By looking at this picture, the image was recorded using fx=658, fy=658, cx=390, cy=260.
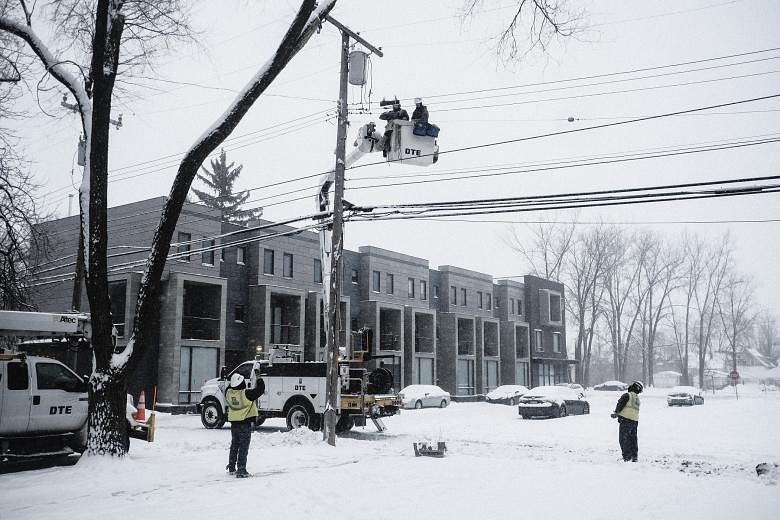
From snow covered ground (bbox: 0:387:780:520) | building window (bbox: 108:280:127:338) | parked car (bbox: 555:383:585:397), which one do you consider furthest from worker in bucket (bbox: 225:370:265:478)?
parked car (bbox: 555:383:585:397)

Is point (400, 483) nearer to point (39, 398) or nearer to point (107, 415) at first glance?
point (107, 415)

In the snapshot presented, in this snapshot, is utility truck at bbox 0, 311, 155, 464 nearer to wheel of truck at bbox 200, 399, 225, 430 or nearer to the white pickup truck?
the white pickup truck

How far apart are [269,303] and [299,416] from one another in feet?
47.8

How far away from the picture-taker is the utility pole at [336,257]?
52.9 ft

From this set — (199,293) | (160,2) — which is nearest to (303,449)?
(160,2)

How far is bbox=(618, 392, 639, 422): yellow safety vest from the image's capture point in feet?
44.2

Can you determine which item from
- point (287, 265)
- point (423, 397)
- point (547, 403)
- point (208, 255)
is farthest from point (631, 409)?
point (287, 265)

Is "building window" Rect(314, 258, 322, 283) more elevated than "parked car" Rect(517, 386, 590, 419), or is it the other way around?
"building window" Rect(314, 258, 322, 283)

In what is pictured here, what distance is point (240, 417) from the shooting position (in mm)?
10703

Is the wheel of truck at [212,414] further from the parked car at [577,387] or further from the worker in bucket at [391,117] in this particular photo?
the parked car at [577,387]

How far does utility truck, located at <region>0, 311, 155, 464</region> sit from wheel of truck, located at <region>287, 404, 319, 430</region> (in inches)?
268

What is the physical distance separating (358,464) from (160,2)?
32.4 ft

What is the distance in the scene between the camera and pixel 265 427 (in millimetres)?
22125

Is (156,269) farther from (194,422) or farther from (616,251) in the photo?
(616,251)
